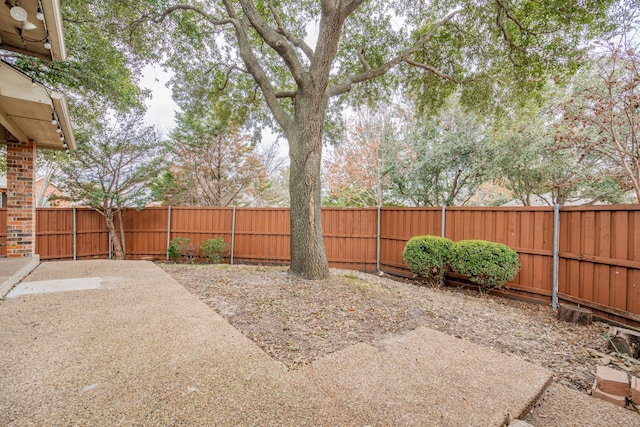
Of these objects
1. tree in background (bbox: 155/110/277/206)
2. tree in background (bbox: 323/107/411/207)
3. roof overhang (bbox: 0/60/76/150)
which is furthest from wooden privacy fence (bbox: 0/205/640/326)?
roof overhang (bbox: 0/60/76/150)

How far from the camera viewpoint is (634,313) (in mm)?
3318

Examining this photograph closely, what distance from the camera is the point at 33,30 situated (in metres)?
3.36

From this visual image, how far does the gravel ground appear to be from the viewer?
2268mm

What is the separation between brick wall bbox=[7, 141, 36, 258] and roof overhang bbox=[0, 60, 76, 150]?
32 cm

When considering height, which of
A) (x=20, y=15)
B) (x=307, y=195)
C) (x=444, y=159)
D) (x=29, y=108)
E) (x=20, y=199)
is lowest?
(x=20, y=199)

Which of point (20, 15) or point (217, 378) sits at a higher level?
point (20, 15)

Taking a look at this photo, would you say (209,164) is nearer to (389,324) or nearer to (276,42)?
(276,42)

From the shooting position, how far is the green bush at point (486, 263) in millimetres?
4707

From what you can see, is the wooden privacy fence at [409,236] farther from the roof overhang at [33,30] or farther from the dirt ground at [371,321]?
the roof overhang at [33,30]

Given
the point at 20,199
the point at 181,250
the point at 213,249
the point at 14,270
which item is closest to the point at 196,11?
the point at 20,199

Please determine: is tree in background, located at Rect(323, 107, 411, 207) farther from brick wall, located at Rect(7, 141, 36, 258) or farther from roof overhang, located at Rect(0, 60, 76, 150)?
brick wall, located at Rect(7, 141, 36, 258)

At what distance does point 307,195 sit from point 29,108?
423 cm

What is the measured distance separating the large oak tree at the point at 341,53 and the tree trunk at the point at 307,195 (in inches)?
0.7

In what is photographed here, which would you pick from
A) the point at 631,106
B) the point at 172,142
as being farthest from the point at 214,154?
the point at 631,106
